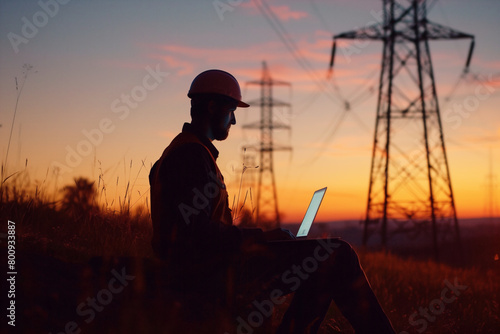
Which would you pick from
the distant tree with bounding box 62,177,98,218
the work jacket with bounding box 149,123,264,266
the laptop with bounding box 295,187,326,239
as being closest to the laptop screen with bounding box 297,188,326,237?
the laptop with bounding box 295,187,326,239

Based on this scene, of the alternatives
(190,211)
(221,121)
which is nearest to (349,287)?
(190,211)

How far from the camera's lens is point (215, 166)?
4148 mm

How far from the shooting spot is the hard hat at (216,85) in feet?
14.5

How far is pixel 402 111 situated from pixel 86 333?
2096cm

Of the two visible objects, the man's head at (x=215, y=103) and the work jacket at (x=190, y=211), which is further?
the man's head at (x=215, y=103)

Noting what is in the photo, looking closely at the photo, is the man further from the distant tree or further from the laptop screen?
the distant tree

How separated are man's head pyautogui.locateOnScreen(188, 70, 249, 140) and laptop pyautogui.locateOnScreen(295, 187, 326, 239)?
880 mm

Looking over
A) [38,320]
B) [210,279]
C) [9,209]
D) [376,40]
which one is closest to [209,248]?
[210,279]

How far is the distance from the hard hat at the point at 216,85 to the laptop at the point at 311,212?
98 cm

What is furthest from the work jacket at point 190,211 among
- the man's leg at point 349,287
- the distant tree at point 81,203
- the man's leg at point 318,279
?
the distant tree at point 81,203

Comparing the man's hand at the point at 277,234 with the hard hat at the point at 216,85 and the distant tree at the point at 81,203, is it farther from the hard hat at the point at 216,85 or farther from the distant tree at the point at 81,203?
the distant tree at the point at 81,203

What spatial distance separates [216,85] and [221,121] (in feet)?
0.89

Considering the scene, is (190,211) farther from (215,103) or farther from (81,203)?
(81,203)

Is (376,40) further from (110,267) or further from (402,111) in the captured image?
(110,267)
